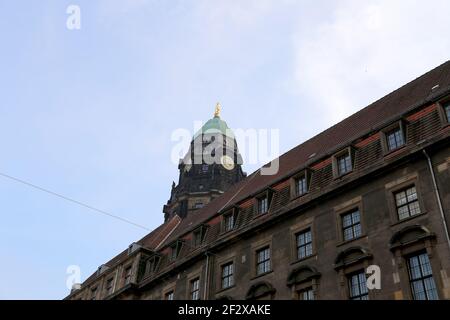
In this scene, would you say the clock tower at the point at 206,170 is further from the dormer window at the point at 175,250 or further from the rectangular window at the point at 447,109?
the rectangular window at the point at 447,109

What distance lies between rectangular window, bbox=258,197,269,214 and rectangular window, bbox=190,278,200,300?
17.6 feet

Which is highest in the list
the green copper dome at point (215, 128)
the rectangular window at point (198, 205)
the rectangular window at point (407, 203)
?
the green copper dome at point (215, 128)

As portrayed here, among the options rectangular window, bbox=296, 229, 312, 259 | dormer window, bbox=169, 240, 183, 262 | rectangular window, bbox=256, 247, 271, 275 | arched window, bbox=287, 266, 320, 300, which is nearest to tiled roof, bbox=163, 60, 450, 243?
dormer window, bbox=169, 240, 183, 262

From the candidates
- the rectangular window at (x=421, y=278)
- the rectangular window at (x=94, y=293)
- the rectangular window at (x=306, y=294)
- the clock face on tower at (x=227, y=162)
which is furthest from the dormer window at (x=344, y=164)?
the clock face on tower at (x=227, y=162)

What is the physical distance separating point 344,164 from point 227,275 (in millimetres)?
8366

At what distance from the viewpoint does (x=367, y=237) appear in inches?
809

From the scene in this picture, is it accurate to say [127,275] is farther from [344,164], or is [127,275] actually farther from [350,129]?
[344,164]

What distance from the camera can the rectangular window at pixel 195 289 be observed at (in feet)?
91.2

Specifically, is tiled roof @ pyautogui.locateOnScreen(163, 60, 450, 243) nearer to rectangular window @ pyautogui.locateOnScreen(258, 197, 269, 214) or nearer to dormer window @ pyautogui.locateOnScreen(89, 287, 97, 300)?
rectangular window @ pyautogui.locateOnScreen(258, 197, 269, 214)

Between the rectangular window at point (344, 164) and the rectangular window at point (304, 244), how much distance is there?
312cm

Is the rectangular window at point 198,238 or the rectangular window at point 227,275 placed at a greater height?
the rectangular window at point 198,238

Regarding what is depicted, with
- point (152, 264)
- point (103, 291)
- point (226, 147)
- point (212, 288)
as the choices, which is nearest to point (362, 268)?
point (212, 288)

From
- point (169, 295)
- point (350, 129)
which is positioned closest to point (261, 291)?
point (169, 295)
